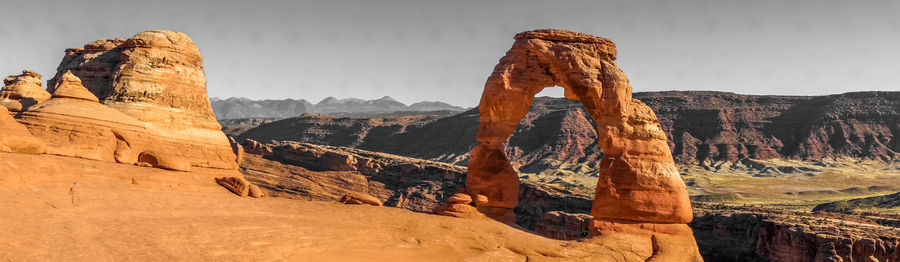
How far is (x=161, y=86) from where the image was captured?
21281mm

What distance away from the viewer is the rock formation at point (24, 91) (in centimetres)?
2056

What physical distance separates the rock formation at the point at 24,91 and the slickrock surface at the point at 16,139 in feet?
18.5

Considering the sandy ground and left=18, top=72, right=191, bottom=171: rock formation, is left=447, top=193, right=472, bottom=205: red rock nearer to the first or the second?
the sandy ground

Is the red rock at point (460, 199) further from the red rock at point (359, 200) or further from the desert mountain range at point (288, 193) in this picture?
the red rock at point (359, 200)

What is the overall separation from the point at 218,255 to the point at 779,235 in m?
37.3

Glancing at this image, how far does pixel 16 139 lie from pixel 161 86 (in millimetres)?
7185

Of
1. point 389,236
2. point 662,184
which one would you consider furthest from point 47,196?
point 662,184

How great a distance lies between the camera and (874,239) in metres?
33.7

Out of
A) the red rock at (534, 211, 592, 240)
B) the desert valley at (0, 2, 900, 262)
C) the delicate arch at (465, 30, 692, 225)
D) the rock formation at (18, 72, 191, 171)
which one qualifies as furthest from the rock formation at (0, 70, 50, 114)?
the red rock at (534, 211, 592, 240)

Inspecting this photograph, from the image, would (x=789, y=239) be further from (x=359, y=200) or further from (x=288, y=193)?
(x=288, y=193)

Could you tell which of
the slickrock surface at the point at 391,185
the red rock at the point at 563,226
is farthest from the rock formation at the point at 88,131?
the slickrock surface at the point at 391,185

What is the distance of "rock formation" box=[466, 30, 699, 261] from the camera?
59.3 ft

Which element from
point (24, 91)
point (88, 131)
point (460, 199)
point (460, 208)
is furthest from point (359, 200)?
point (24, 91)

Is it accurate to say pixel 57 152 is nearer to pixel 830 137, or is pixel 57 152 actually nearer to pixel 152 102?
pixel 152 102
